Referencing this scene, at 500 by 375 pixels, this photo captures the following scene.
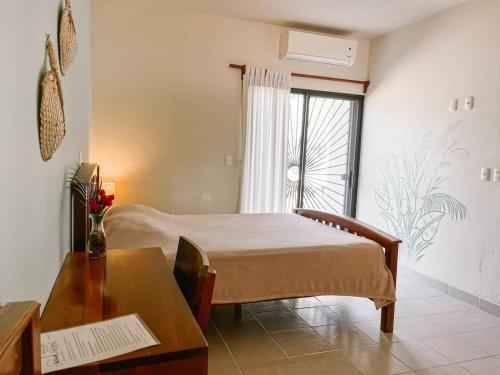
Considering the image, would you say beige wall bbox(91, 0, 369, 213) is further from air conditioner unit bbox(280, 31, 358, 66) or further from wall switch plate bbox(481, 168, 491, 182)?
wall switch plate bbox(481, 168, 491, 182)

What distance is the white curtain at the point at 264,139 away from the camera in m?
→ 4.15

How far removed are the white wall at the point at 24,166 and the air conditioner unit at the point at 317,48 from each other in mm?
3014

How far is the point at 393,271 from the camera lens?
2568mm

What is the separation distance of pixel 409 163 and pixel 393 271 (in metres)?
1.74

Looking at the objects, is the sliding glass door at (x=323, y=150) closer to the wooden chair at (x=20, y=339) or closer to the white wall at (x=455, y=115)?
the white wall at (x=455, y=115)

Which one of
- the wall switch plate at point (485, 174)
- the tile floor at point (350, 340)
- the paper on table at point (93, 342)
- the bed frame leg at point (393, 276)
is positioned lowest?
the tile floor at point (350, 340)

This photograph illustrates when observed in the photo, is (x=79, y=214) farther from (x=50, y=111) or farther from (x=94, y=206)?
(x=50, y=111)

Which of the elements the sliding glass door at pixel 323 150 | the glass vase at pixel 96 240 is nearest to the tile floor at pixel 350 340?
the glass vase at pixel 96 240

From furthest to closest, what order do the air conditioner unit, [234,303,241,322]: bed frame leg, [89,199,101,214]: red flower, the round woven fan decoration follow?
1. the air conditioner unit
2. [234,303,241,322]: bed frame leg
3. [89,199,101,214]: red flower
4. the round woven fan decoration

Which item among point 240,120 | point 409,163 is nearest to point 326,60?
point 240,120

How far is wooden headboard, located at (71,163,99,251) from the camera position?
70.5 inches

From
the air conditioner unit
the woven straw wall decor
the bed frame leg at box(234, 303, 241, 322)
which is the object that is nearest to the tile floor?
the bed frame leg at box(234, 303, 241, 322)

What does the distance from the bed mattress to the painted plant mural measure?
1300mm

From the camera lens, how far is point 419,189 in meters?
3.79
